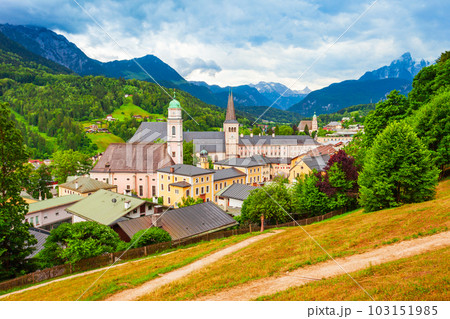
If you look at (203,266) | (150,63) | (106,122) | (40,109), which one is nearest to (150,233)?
(203,266)

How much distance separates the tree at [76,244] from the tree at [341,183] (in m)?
18.7

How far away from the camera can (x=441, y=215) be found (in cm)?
1224

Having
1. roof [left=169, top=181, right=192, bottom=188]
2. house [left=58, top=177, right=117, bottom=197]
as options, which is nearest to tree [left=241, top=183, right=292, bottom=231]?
roof [left=169, top=181, right=192, bottom=188]

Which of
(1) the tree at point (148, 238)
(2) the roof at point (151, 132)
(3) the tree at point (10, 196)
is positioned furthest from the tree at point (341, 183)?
(2) the roof at point (151, 132)

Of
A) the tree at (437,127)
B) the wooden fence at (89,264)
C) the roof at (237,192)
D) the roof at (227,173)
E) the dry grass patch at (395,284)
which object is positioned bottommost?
the wooden fence at (89,264)

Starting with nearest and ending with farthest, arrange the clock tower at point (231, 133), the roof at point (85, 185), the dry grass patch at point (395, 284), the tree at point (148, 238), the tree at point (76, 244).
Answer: the dry grass patch at point (395, 284) < the tree at point (76, 244) < the tree at point (148, 238) < the roof at point (85, 185) < the clock tower at point (231, 133)

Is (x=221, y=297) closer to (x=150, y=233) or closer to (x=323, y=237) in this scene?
(x=323, y=237)

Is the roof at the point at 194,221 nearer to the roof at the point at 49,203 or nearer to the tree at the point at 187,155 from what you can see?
the roof at the point at 49,203

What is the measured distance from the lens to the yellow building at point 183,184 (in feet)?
146

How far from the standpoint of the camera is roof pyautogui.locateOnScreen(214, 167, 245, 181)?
165 ft

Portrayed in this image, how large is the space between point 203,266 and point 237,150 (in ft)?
273

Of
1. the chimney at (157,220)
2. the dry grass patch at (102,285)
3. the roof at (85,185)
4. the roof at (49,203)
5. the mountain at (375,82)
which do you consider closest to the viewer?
the dry grass patch at (102,285)

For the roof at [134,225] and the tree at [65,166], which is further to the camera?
the tree at [65,166]

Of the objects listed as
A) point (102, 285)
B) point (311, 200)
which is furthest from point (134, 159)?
point (102, 285)
